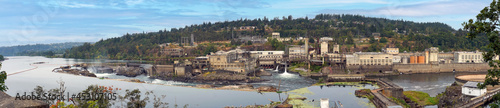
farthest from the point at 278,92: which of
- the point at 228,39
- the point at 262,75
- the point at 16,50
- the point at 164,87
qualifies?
the point at 16,50

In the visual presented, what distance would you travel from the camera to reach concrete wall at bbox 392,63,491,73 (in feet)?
137

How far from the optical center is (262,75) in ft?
129

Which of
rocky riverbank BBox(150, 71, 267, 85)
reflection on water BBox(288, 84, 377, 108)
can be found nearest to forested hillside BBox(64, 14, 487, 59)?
rocky riverbank BBox(150, 71, 267, 85)

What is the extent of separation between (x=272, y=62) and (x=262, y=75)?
34.9 ft

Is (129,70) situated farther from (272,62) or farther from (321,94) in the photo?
(321,94)

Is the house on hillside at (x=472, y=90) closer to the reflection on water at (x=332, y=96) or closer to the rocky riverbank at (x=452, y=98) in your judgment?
the rocky riverbank at (x=452, y=98)

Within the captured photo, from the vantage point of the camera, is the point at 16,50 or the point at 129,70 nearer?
the point at 129,70

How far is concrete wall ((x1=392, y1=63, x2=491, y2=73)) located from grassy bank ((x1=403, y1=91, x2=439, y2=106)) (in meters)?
18.2

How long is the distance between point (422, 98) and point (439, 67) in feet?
76.0

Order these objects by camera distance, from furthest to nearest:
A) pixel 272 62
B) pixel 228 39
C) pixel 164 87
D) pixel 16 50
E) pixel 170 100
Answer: pixel 16 50 → pixel 228 39 → pixel 272 62 → pixel 164 87 → pixel 170 100

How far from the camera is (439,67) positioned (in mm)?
42969

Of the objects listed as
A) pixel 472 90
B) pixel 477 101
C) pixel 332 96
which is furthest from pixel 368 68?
pixel 477 101

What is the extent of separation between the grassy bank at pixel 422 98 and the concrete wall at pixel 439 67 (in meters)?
18.2

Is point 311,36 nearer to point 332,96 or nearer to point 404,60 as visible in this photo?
point 404,60
